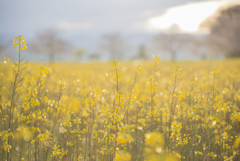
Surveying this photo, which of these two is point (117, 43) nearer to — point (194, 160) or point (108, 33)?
point (108, 33)

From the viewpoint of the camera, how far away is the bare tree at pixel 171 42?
49031 millimetres

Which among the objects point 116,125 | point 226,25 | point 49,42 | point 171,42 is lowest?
point 116,125

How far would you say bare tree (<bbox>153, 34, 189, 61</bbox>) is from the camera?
161ft

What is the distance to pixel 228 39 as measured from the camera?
2117 centimetres

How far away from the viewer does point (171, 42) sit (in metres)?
49.8

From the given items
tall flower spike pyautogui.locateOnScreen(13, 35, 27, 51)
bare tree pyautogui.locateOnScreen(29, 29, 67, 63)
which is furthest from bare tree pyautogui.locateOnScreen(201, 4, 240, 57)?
bare tree pyautogui.locateOnScreen(29, 29, 67, 63)

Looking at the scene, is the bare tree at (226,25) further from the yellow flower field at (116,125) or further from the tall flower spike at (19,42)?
the tall flower spike at (19,42)

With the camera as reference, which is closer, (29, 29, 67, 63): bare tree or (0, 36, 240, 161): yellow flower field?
(0, 36, 240, 161): yellow flower field

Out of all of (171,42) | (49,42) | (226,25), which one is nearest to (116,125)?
(226,25)

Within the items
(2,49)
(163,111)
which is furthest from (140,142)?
(2,49)

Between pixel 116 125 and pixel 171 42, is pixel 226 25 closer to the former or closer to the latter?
pixel 116 125

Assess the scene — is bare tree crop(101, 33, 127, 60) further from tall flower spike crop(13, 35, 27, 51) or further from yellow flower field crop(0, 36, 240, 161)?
tall flower spike crop(13, 35, 27, 51)

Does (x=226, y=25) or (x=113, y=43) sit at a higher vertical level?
(x=113, y=43)

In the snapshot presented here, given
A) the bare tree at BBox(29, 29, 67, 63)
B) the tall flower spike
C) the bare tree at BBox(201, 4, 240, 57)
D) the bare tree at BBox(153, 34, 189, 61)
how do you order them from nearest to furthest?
the tall flower spike
the bare tree at BBox(201, 4, 240, 57)
the bare tree at BBox(29, 29, 67, 63)
the bare tree at BBox(153, 34, 189, 61)
